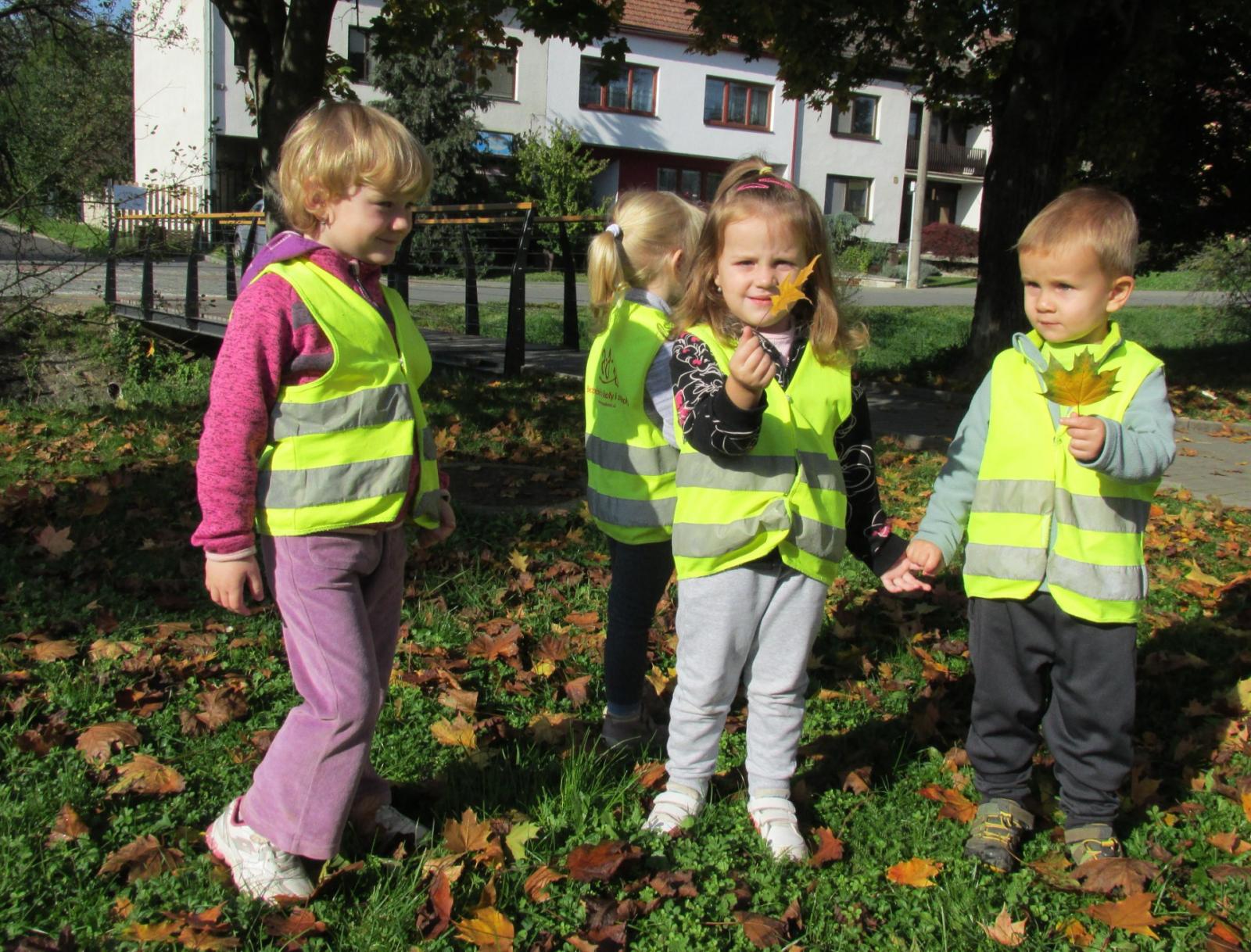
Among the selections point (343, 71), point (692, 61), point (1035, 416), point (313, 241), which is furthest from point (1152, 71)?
point (692, 61)

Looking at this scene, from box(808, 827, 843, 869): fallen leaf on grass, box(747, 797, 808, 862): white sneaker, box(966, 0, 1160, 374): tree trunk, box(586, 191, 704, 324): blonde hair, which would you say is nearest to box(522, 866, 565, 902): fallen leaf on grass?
box(747, 797, 808, 862): white sneaker

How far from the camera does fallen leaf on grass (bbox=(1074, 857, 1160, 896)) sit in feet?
8.67

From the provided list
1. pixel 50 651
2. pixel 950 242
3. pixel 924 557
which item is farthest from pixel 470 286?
pixel 950 242

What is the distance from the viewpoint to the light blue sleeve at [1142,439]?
7.97ft

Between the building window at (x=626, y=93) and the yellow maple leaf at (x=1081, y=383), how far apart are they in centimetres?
3405

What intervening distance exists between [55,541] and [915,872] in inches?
146

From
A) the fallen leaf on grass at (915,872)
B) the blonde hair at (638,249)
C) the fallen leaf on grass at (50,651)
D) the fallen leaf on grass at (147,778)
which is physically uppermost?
the blonde hair at (638,249)

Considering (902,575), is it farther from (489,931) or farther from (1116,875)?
(489,931)

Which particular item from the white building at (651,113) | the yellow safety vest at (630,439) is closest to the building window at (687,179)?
the white building at (651,113)

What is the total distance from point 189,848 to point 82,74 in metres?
10.6

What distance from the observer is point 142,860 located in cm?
251

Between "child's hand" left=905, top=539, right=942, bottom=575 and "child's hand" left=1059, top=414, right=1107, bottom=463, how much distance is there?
19.2 inches

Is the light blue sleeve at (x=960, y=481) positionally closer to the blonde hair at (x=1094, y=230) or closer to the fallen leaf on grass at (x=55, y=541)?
the blonde hair at (x=1094, y=230)

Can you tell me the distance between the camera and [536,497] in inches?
230
